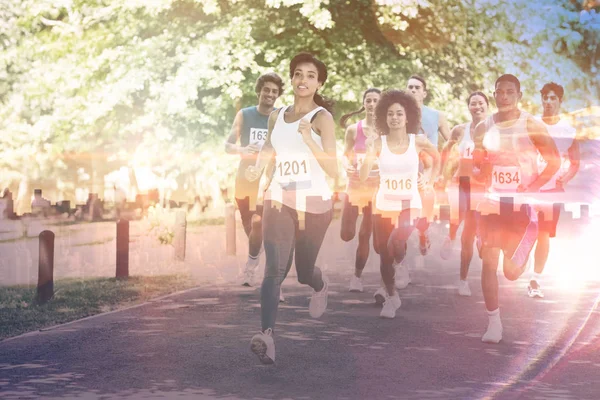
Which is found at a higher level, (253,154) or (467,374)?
(253,154)

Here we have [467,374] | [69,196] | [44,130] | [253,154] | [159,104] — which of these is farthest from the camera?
[69,196]

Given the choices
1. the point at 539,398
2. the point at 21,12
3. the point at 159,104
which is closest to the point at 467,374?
the point at 539,398

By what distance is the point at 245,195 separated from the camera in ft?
38.2

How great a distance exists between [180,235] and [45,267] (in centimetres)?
548

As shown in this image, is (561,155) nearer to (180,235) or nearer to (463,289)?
(463,289)

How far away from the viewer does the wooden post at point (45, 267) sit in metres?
11.2

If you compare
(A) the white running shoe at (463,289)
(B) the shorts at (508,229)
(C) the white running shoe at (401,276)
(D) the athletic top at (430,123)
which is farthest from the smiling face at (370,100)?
(B) the shorts at (508,229)

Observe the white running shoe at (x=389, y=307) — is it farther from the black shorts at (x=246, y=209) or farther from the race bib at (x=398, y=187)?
the black shorts at (x=246, y=209)

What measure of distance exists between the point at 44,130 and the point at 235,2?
578 centimetres

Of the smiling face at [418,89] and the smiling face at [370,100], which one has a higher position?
the smiling face at [418,89]

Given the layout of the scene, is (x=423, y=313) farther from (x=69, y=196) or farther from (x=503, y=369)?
(x=69, y=196)

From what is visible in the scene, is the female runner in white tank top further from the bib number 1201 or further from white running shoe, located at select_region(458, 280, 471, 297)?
the bib number 1201

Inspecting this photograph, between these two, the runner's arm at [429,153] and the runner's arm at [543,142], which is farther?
the runner's arm at [429,153]

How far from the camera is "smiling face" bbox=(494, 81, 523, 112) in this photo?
8883mm
